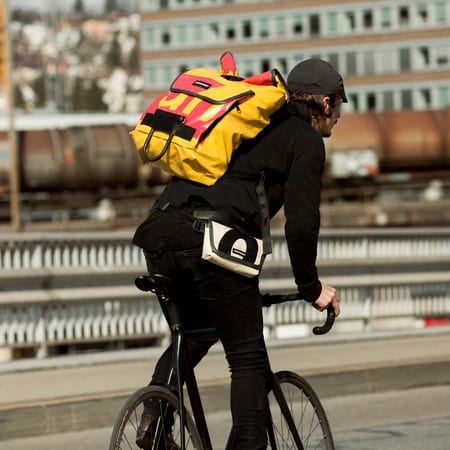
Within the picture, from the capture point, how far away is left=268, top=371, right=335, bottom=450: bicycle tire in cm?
484

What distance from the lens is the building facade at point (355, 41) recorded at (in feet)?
351

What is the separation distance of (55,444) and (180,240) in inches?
130

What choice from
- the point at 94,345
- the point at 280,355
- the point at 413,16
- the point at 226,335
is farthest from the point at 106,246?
the point at 413,16

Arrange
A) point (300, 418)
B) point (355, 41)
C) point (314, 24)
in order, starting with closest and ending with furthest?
point (300, 418) < point (355, 41) < point (314, 24)

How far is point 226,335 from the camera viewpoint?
441 centimetres

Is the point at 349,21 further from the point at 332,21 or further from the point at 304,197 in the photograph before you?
the point at 304,197

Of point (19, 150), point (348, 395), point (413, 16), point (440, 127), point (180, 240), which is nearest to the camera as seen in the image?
point (180, 240)

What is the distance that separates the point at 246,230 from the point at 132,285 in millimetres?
5916

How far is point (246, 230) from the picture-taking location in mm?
4402

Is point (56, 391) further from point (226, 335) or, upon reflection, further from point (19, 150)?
point (19, 150)

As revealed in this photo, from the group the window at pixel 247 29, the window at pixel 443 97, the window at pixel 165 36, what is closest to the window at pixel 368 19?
the window at pixel 443 97

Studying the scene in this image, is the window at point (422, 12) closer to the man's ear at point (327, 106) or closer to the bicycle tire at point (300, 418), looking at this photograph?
the bicycle tire at point (300, 418)

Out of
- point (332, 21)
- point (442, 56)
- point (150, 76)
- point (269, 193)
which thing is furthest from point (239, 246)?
point (150, 76)

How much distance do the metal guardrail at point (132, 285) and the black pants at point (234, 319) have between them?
205 inches
